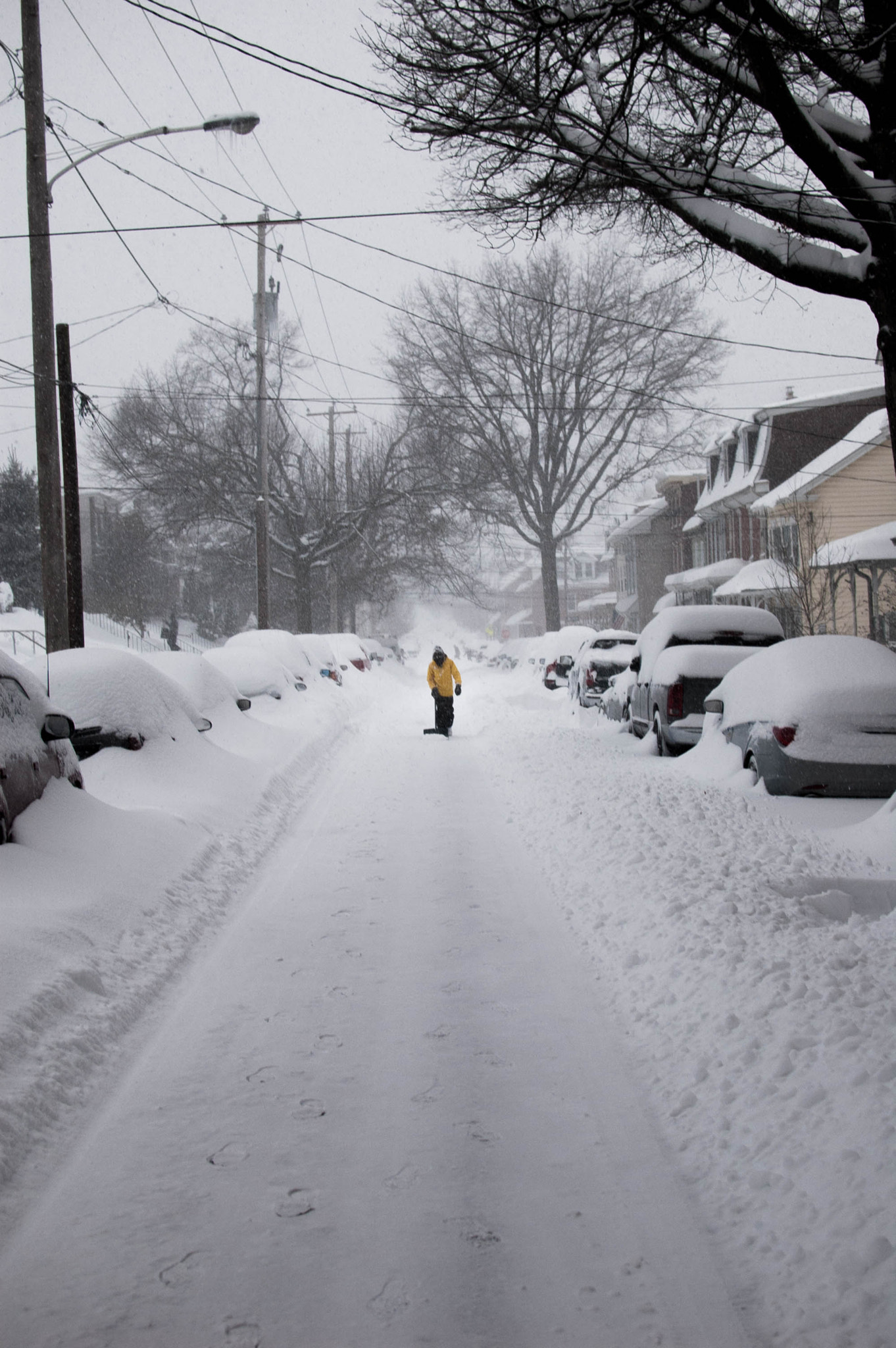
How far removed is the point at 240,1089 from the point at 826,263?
26.1 feet

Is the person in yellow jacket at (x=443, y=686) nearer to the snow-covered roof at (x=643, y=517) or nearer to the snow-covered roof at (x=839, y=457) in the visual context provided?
the snow-covered roof at (x=839, y=457)

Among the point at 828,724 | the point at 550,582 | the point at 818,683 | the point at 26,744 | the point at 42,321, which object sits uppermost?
the point at 42,321

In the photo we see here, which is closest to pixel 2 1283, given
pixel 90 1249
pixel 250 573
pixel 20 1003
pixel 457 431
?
pixel 90 1249

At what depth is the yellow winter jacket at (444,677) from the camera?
17500 mm

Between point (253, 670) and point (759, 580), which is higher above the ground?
point (759, 580)

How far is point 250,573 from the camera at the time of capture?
40.5 m

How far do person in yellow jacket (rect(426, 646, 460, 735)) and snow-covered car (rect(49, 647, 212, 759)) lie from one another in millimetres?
7666

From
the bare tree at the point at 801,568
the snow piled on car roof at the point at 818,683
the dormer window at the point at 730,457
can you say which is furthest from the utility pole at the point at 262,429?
the dormer window at the point at 730,457

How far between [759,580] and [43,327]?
21.2 meters

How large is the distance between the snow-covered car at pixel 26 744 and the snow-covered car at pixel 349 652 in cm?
2226

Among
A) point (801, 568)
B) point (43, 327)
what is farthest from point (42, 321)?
point (801, 568)

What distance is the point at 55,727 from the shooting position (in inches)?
269

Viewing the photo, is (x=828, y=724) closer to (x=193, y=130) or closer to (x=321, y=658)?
(x=193, y=130)

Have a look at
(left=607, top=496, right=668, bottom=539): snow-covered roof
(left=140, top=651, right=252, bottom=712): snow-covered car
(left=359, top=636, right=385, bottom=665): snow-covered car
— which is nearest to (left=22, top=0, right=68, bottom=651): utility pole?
(left=140, top=651, right=252, bottom=712): snow-covered car
